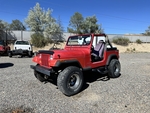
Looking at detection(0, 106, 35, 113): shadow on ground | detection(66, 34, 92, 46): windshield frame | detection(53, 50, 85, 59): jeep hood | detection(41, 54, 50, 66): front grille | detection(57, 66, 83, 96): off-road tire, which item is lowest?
detection(0, 106, 35, 113): shadow on ground

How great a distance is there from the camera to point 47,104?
3811mm

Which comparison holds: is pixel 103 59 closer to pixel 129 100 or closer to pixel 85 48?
pixel 85 48

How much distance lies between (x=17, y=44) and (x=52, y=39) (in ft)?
35.8

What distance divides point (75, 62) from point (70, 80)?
57cm

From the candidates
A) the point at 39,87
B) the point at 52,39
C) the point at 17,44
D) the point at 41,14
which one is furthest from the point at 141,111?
the point at 41,14

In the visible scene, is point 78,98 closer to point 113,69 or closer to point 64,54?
point 64,54

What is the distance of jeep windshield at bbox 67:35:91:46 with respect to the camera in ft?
18.8

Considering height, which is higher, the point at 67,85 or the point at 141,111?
the point at 67,85

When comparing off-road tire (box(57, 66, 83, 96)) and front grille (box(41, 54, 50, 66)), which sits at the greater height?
front grille (box(41, 54, 50, 66))

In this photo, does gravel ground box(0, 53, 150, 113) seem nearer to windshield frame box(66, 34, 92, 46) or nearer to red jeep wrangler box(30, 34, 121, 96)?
red jeep wrangler box(30, 34, 121, 96)

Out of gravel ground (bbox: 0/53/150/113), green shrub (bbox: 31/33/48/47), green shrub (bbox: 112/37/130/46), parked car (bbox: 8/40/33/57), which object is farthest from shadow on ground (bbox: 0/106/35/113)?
green shrub (bbox: 112/37/130/46)

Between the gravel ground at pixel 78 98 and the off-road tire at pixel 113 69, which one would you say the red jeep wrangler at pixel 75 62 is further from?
the gravel ground at pixel 78 98

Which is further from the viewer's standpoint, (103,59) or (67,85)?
(103,59)

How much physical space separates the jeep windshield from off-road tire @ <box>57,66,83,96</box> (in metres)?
1.45
